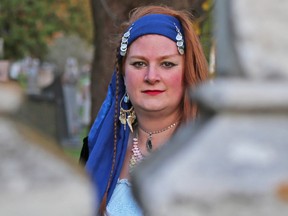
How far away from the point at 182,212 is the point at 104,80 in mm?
4909

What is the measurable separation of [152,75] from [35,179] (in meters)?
1.96

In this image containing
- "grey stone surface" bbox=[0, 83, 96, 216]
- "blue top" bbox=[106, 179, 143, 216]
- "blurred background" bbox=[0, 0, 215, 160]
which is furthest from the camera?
"blurred background" bbox=[0, 0, 215, 160]

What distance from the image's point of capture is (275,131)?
5.17 ft

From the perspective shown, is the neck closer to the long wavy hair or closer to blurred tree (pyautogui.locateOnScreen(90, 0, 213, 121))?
the long wavy hair

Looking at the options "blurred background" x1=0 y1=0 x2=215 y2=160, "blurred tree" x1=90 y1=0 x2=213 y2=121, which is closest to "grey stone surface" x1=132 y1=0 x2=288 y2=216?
"blurred background" x1=0 y1=0 x2=215 y2=160

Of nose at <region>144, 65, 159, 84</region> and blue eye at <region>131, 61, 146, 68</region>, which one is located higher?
blue eye at <region>131, 61, 146, 68</region>

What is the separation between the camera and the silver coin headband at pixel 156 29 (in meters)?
3.47

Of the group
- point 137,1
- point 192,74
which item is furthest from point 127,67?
point 137,1

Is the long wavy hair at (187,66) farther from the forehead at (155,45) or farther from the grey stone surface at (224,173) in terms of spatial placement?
the grey stone surface at (224,173)

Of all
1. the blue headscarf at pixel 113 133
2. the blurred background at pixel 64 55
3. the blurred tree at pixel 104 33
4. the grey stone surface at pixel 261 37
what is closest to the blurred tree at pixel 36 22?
the blurred background at pixel 64 55

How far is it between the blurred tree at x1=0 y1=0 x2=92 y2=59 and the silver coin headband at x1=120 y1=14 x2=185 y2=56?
106 feet

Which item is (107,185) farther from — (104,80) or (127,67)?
(104,80)

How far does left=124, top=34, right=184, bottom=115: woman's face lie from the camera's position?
341cm

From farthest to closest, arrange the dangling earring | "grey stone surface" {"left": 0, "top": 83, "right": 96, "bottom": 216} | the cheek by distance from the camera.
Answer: the dangling earring → the cheek → "grey stone surface" {"left": 0, "top": 83, "right": 96, "bottom": 216}
